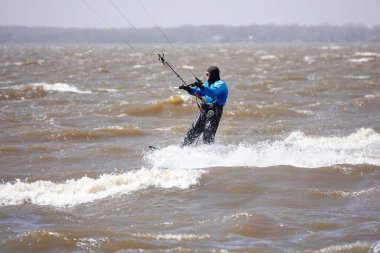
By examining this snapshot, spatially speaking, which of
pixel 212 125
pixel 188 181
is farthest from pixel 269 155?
pixel 188 181

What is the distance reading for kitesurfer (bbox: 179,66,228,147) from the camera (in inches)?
479

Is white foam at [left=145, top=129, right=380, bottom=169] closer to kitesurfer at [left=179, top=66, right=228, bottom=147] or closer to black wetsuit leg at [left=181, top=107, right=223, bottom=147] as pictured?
black wetsuit leg at [left=181, top=107, right=223, bottom=147]

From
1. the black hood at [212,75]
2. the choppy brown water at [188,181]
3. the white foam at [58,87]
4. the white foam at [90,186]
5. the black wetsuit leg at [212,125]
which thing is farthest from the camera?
the white foam at [58,87]

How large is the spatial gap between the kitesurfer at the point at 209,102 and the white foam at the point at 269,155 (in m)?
0.31

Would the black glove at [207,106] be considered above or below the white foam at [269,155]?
above

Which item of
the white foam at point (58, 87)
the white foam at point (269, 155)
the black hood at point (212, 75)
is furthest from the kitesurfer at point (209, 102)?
the white foam at point (58, 87)

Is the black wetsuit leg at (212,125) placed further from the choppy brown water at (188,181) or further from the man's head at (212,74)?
the man's head at (212,74)

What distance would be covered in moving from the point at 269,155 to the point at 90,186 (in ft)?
13.1

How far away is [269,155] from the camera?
41.4ft

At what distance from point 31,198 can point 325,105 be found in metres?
14.9

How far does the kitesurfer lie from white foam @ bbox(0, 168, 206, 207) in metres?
1.51

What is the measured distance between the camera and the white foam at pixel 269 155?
1206 centimetres

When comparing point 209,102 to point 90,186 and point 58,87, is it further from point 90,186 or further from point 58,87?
point 58,87

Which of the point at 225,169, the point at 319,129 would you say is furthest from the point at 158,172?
the point at 319,129
